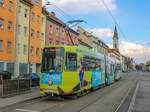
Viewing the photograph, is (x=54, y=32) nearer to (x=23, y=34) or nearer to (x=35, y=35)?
(x=35, y=35)

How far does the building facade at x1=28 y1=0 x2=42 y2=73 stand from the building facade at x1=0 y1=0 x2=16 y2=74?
7231 mm

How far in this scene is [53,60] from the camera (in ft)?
70.6

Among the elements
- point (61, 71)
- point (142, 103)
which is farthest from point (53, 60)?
point (142, 103)

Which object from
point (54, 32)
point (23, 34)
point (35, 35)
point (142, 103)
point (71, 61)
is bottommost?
point (142, 103)

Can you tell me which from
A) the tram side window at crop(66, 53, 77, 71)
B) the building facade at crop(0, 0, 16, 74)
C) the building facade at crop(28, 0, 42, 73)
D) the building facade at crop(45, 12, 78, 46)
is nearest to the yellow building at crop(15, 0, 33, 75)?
the building facade at crop(28, 0, 42, 73)

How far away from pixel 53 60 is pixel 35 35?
40.3 meters

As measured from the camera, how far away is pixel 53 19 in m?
69.8

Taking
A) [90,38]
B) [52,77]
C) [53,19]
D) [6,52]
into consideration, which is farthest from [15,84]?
[90,38]

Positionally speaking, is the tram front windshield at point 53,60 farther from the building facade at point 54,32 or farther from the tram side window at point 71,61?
the building facade at point 54,32

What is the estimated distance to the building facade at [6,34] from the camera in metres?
49.2

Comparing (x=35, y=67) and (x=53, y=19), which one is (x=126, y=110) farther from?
(x=53, y=19)

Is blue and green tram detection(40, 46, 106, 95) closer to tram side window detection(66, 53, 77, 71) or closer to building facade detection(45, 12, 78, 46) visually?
tram side window detection(66, 53, 77, 71)

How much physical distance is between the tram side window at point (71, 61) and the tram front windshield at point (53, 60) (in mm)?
Answer: 480

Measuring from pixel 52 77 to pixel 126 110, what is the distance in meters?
5.54
